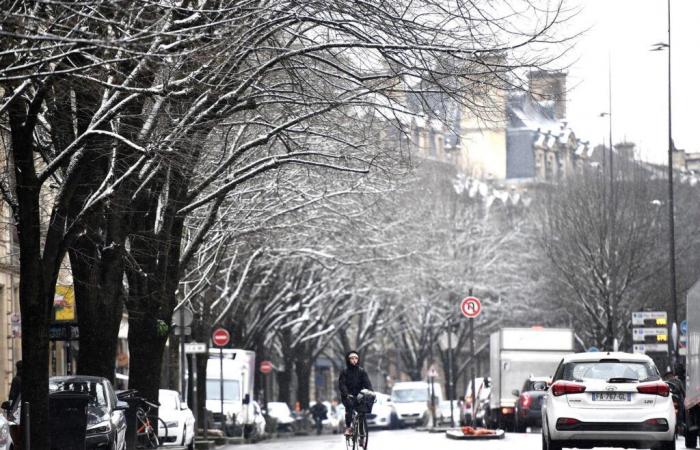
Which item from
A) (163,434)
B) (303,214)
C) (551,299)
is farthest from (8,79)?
(551,299)

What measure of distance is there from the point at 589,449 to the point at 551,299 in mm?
55242

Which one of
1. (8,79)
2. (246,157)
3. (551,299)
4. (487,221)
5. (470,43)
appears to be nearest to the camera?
(8,79)

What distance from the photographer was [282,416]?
215ft

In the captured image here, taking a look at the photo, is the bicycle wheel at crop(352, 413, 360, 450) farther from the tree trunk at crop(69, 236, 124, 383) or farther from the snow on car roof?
the tree trunk at crop(69, 236, 124, 383)

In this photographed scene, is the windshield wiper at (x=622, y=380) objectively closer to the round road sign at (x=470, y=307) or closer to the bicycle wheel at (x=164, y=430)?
the bicycle wheel at (x=164, y=430)

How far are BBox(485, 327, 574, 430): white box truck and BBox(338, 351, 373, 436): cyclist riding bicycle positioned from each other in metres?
21.8

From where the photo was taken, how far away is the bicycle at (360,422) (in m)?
24.5

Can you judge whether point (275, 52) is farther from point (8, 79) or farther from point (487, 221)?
point (487, 221)

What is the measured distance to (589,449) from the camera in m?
25.6

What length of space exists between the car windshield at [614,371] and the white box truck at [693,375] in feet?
12.1

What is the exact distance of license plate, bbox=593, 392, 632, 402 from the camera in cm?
2281

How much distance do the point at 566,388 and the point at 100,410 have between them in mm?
6227

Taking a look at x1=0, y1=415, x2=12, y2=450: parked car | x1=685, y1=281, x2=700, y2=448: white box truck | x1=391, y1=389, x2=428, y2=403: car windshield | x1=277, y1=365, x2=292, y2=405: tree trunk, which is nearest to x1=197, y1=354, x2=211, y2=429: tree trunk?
x1=685, y1=281, x2=700, y2=448: white box truck

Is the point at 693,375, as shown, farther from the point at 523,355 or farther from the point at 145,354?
the point at 523,355
